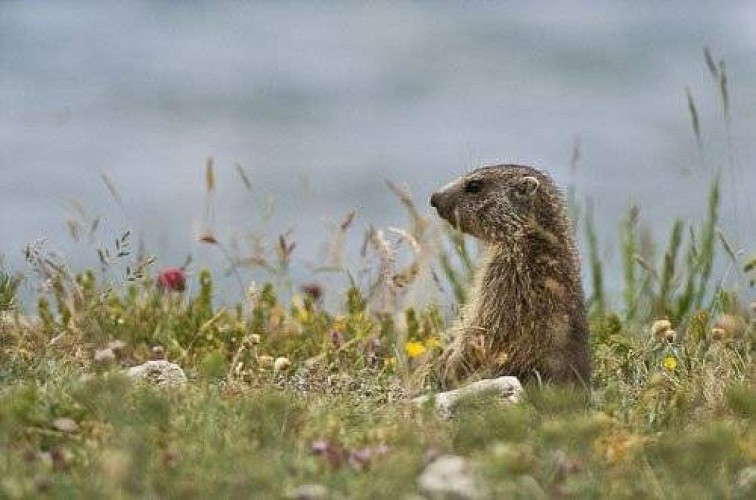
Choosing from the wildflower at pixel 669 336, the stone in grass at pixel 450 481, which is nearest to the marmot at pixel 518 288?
the wildflower at pixel 669 336

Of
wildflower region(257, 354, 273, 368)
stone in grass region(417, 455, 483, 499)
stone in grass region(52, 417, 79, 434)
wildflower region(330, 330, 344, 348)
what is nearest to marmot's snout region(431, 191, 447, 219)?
wildflower region(330, 330, 344, 348)

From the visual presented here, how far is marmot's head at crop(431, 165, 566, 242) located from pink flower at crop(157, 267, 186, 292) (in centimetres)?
200

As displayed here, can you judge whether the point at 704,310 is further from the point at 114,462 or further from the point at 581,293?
the point at 114,462

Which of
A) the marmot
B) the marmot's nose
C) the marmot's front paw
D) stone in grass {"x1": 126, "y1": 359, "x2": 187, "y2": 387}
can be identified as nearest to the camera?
stone in grass {"x1": 126, "y1": 359, "x2": 187, "y2": 387}

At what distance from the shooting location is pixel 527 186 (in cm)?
873

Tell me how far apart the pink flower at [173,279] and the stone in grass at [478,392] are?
3189 mm

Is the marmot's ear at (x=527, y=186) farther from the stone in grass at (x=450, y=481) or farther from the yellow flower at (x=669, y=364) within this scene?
the stone in grass at (x=450, y=481)

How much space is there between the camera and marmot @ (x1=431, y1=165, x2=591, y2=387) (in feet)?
26.9

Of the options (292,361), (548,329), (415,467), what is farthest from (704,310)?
(415,467)

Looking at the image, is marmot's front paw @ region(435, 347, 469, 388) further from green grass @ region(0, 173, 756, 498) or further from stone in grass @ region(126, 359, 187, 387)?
stone in grass @ region(126, 359, 187, 387)

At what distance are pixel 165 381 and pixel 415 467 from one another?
2541mm

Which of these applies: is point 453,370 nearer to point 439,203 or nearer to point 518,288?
point 518,288

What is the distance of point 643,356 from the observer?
8.62 meters

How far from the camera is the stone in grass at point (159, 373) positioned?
24.6 ft
